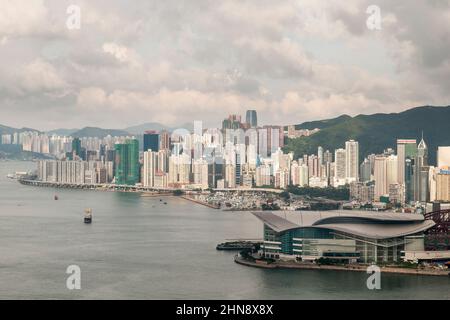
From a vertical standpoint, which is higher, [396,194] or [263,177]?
[263,177]

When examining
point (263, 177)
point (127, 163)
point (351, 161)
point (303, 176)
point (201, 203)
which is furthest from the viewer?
point (127, 163)

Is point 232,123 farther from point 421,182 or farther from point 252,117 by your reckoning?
point 421,182

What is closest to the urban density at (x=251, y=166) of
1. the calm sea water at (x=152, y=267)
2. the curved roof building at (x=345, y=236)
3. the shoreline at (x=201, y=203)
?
the shoreline at (x=201, y=203)

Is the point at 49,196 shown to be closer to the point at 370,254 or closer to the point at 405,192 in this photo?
the point at 405,192

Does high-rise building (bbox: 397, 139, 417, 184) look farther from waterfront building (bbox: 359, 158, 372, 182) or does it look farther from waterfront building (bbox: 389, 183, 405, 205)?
waterfront building (bbox: 359, 158, 372, 182)

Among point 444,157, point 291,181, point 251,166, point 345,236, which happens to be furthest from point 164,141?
point 345,236

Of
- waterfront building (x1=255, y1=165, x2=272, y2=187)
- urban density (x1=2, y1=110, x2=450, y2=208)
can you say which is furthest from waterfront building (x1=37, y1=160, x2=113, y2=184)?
waterfront building (x1=255, y1=165, x2=272, y2=187)
